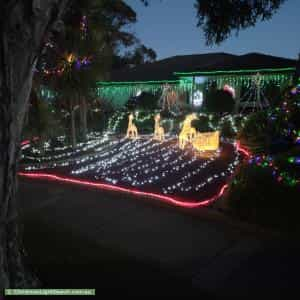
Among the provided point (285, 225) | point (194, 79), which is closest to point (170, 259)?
point (285, 225)

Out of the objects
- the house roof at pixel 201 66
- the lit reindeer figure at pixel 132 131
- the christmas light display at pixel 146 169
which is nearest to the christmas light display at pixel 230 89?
the house roof at pixel 201 66

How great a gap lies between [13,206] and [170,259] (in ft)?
6.89

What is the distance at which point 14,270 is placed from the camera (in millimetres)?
2854

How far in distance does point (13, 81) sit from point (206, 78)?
1865 cm

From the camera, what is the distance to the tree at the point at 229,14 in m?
5.07

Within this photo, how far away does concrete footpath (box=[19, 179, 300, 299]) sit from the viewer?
3727mm

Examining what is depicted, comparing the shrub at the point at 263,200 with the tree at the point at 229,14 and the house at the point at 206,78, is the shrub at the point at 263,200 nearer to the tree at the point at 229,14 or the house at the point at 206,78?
the tree at the point at 229,14

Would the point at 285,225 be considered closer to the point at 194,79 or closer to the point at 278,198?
the point at 278,198

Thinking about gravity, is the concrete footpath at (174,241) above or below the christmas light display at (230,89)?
below

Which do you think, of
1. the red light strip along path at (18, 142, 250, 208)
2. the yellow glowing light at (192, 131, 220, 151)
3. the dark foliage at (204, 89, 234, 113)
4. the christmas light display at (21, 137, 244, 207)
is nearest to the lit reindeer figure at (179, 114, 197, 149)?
the christmas light display at (21, 137, 244, 207)

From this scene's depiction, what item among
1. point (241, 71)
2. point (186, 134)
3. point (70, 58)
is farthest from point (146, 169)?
point (241, 71)

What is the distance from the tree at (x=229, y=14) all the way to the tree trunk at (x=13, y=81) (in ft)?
10.1

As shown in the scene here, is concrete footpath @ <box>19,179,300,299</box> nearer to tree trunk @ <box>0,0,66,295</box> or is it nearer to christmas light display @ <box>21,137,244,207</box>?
christmas light display @ <box>21,137,244,207</box>

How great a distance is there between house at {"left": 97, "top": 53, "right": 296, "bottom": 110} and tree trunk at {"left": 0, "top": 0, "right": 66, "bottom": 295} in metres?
13.4
